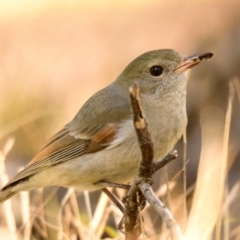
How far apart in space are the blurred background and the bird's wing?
80cm

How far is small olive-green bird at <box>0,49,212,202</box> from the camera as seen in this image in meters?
3.85

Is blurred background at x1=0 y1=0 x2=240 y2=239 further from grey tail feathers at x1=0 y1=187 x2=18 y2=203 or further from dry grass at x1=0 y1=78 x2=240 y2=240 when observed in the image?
grey tail feathers at x1=0 y1=187 x2=18 y2=203

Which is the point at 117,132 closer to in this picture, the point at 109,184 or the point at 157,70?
the point at 109,184

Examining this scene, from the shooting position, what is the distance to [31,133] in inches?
222

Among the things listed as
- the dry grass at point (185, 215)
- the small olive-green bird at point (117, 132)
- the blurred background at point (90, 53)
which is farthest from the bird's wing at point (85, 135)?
the blurred background at point (90, 53)

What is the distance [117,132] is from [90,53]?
4.09m

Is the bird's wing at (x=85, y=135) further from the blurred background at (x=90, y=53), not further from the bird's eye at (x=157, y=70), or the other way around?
the blurred background at (x=90, y=53)

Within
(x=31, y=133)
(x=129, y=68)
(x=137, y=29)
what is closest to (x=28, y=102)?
(x=31, y=133)

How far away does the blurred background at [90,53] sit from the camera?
239 inches

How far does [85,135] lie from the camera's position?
162 inches

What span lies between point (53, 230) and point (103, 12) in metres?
4.70

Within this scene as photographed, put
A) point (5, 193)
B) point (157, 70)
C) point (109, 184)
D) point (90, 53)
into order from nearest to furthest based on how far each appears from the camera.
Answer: point (109, 184) → point (157, 70) → point (5, 193) → point (90, 53)

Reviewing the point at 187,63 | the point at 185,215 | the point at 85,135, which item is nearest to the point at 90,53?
the point at 85,135

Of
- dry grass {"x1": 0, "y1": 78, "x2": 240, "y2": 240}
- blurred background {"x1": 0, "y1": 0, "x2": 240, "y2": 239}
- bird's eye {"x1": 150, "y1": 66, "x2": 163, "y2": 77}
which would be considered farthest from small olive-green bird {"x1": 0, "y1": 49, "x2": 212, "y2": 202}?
blurred background {"x1": 0, "y1": 0, "x2": 240, "y2": 239}
